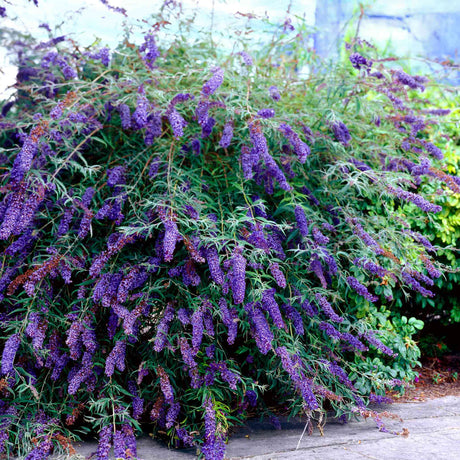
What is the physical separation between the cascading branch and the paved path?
0.49 feet

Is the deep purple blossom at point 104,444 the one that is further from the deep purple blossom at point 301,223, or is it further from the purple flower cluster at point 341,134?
the purple flower cluster at point 341,134

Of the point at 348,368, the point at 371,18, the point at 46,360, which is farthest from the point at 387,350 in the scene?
the point at 371,18

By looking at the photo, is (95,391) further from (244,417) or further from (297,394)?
(297,394)

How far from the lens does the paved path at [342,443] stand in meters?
2.85

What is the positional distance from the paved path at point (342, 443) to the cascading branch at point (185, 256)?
0.49 ft

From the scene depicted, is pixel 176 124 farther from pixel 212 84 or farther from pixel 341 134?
pixel 341 134

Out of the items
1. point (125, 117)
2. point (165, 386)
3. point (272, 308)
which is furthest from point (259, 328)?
point (125, 117)

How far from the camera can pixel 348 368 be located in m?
3.71

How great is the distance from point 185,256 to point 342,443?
1474mm

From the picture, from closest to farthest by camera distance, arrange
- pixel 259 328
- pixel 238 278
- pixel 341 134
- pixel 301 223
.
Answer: pixel 238 278, pixel 259 328, pixel 301 223, pixel 341 134

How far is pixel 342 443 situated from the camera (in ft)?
10.0

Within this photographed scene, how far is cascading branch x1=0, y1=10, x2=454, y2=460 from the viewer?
2816 millimetres

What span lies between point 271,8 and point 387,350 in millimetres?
4692

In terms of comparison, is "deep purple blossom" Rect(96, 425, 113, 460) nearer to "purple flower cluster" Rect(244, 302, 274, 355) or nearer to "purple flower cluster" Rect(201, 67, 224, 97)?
"purple flower cluster" Rect(244, 302, 274, 355)
